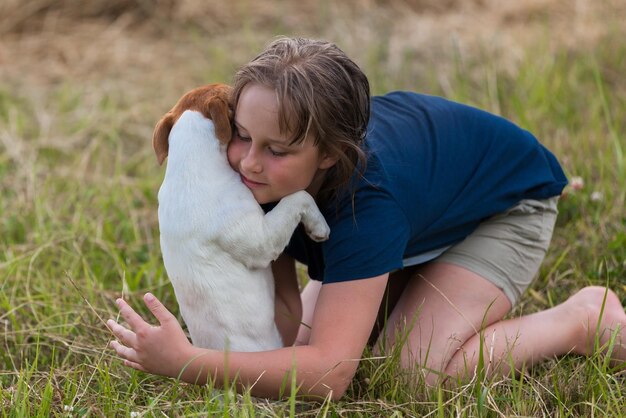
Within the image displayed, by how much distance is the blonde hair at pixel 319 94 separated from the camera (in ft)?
6.59

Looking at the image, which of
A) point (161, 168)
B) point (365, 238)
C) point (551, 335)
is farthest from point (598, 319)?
point (161, 168)

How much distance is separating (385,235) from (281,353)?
0.37 m

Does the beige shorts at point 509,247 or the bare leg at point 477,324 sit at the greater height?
the beige shorts at point 509,247

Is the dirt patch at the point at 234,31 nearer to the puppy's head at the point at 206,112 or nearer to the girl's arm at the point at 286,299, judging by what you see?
the girl's arm at the point at 286,299

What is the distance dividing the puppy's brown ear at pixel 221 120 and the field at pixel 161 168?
584mm

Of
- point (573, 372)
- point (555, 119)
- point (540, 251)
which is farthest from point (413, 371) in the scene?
point (555, 119)

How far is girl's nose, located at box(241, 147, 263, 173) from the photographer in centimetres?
204

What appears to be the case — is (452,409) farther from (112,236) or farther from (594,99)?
(594,99)

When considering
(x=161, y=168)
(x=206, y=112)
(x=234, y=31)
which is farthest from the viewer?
(x=234, y=31)

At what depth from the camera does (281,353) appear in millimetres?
2064

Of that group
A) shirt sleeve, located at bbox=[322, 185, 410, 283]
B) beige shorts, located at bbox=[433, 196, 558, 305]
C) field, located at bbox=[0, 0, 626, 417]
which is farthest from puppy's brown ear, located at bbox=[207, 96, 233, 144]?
beige shorts, located at bbox=[433, 196, 558, 305]

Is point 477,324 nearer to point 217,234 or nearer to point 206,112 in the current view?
point 217,234

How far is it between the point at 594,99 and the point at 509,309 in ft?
6.02

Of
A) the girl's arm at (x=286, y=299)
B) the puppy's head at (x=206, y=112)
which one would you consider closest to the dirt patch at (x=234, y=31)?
the girl's arm at (x=286, y=299)
